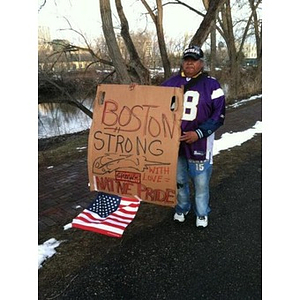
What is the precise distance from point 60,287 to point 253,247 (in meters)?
1.67

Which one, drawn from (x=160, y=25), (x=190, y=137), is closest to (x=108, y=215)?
(x=190, y=137)

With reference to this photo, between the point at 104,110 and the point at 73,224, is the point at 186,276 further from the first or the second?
the point at 104,110

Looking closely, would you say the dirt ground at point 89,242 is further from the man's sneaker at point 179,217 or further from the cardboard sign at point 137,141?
the cardboard sign at point 137,141

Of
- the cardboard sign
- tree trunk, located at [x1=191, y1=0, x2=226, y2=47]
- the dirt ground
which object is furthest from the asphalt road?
tree trunk, located at [x1=191, y1=0, x2=226, y2=47]

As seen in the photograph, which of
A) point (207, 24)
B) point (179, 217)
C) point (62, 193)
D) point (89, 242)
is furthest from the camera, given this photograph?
point (207, 24)

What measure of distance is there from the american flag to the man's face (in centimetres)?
128

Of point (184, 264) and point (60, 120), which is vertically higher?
point (60, 120)

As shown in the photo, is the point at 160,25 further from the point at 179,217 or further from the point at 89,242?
the point at 89,242

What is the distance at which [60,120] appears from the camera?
16266mm

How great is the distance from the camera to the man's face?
2.81m

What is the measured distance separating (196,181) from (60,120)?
46.4 ft

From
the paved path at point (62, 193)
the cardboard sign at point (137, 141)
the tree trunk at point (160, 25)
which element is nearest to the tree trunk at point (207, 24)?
the tree trunk at point (160, 25)

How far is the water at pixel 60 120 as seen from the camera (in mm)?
13815

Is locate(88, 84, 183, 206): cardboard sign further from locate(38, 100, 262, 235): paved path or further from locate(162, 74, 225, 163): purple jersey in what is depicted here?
locate(38, 100, 262, 235): paved path
